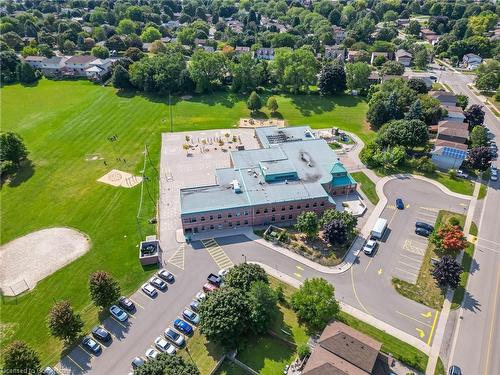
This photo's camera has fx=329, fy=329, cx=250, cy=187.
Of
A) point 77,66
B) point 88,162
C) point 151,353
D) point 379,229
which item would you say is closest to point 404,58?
point 379,229

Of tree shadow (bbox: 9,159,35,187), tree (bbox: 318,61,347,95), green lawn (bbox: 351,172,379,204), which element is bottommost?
tree shadow (bbox: 9,159,35,187)

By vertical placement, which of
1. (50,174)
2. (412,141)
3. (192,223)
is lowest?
(50,174)

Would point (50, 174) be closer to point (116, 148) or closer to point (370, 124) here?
point (116, 148)

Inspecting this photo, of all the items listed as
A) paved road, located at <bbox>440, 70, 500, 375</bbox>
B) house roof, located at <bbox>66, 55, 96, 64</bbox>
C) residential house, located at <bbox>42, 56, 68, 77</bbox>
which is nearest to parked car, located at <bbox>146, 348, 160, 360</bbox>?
paved road, located at <bbox>440, 70, 500, 375</bbox>

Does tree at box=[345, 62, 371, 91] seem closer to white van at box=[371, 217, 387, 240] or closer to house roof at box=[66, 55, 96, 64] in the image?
white van at box=[371, 217, 387, 240]

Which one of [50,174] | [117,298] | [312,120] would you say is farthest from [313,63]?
[117,298]

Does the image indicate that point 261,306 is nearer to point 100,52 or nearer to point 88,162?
point 88,162
